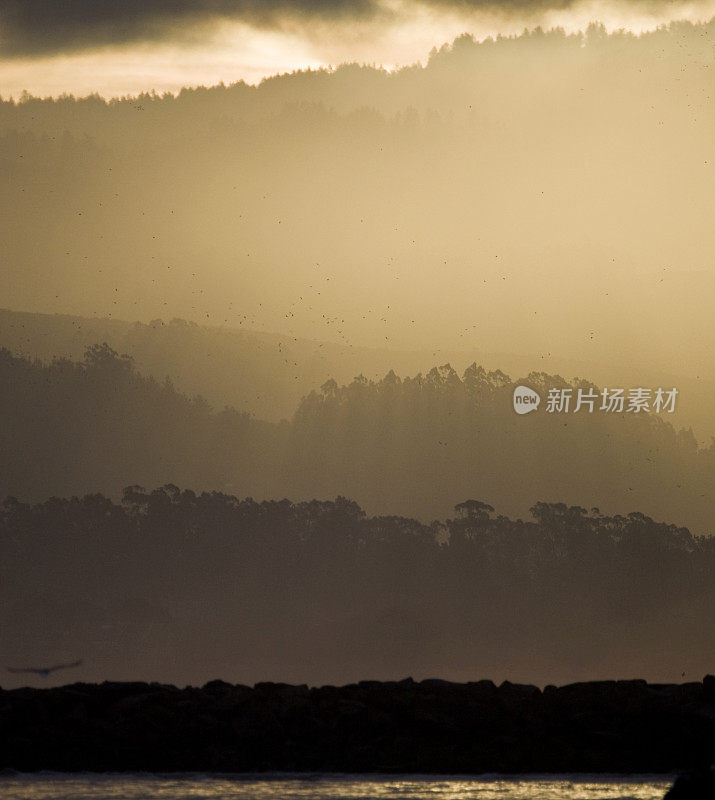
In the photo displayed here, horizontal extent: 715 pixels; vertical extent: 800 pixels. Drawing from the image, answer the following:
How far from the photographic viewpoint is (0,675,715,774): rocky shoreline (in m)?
34.4

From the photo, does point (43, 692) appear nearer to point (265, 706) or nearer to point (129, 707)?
point (129, 707)

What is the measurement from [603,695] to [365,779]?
11.2 metres

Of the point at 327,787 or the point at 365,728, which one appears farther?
the point at 365,728

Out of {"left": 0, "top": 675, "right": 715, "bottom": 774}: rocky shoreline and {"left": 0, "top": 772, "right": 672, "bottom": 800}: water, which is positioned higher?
{"left": 0, "top": 675, "right": 715, "bottom": 774}: rocky shoreline

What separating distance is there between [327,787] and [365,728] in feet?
22.8

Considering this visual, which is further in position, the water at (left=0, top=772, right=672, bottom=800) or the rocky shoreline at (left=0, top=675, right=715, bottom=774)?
the rocky shoreline at (left=0, top=675, right=715, bottom=774)

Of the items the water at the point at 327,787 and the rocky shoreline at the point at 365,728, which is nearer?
the water at the point at 327,787

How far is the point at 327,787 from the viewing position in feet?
99.3

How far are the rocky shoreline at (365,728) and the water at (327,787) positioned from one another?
1439mm

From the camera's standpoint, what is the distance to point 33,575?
185 metres

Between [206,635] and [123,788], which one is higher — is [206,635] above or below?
above

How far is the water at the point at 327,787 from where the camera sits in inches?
1130

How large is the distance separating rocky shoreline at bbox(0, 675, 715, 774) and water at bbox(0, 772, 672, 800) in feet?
4.72

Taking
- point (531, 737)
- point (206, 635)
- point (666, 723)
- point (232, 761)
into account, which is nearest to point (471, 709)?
point (531, 737)
